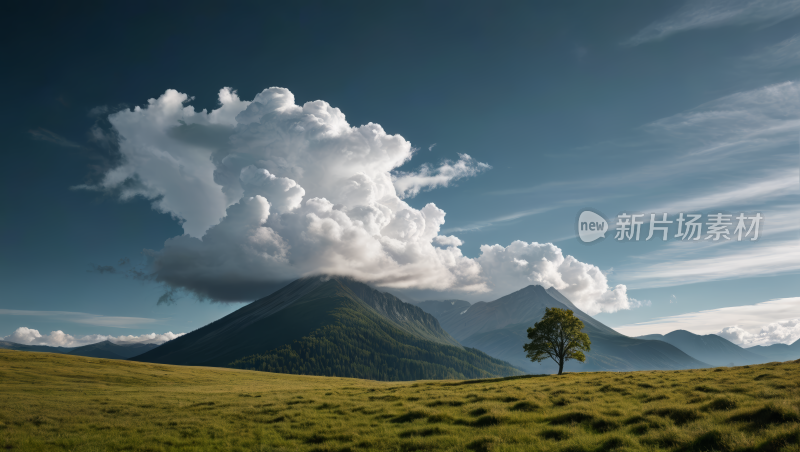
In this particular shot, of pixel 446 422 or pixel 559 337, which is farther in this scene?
pixel 559 337

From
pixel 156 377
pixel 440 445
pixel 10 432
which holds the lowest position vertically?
pixel 156 377

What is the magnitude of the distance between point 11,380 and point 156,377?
21020mm

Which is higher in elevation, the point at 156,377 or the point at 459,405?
the point at 459,405

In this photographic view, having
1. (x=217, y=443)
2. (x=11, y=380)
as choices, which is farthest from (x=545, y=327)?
(x=11, y=380)

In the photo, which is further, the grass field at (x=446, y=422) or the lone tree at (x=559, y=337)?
the lone tree at (x=559, y=337)

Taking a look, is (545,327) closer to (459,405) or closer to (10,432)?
(459,405)

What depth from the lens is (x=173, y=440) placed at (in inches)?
805

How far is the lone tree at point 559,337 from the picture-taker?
7281 centimetres

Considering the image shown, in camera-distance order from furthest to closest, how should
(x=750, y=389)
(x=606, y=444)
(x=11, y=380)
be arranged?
1. (x=11, y=380)
2. (x=750, y=389)
3. (x=606, y=444)

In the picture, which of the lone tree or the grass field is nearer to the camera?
the grass field

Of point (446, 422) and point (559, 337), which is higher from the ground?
point (446, 422)

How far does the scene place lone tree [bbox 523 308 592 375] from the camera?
72.8 metres

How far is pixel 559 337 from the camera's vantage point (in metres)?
74.7

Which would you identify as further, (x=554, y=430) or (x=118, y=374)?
(x=118, y=374)
